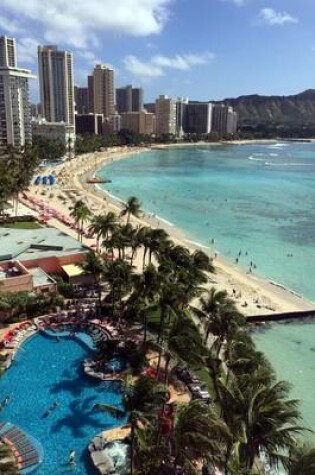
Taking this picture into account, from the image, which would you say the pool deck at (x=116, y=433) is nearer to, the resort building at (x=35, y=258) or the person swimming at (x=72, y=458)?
the person swimming at (x=72, y=458)

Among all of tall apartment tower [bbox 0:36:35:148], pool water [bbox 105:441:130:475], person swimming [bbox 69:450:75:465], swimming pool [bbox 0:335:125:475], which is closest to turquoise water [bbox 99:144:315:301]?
swimming pool [bbox 0:335:125:475]

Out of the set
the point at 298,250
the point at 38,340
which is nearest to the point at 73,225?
the point at 298,250

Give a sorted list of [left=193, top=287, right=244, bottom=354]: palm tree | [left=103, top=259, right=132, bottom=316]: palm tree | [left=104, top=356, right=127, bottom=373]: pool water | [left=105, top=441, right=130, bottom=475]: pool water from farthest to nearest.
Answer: [left=103, top=259, right=132, bottom=316]: palm tree, [left=104, top=356, right=127, bottom=373]: pool water, [left=193, top=287, right=244, bottom=354]: palm tree, [left=105, top=441, right=130, bottom=475]: pool water

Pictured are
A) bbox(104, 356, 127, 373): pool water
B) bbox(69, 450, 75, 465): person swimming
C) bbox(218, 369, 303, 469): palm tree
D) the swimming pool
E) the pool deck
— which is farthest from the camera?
bbox(104, 356, 127, 373): pool water

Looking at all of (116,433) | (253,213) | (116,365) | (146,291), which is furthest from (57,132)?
(116,433)

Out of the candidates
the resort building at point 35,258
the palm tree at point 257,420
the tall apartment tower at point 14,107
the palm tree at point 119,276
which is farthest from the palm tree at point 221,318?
the tall apartment tower at point 14,107

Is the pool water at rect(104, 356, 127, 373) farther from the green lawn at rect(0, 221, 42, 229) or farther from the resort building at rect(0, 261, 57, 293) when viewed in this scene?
the green lawn at rect(0, 221, 42, 229)
